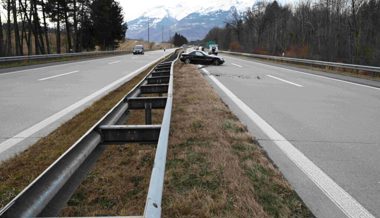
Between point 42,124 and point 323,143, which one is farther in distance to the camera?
point 42,124

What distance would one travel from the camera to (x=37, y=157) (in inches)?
196

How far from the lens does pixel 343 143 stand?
5.89 meters

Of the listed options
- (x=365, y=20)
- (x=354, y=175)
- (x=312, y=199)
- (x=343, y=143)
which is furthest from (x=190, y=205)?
(x=365, y=20)

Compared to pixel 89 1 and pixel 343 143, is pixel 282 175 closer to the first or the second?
pixel 343 143

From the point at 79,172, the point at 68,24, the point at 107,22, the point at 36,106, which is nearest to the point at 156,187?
the point at 79,172

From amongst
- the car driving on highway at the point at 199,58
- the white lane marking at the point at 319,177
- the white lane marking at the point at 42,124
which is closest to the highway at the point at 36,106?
the white lane marking at the point at 42,124

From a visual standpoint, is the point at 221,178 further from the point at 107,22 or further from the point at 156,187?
the point at 107,22

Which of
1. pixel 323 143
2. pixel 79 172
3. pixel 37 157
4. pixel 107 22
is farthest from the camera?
pixel 107 22

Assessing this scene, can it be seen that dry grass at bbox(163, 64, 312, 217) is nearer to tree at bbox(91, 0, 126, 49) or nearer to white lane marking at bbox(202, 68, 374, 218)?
white lane marking at bbox(202, 68, 374, 218)

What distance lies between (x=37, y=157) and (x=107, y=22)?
64.9 m

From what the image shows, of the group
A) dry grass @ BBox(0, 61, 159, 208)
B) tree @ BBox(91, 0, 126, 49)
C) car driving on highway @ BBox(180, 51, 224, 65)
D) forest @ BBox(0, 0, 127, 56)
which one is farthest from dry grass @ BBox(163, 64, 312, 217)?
tree @ BBox(91, 0, 126, 49)

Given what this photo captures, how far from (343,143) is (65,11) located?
55.4 metres

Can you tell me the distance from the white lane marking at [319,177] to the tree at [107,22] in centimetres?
6254

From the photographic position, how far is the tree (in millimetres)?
64750
